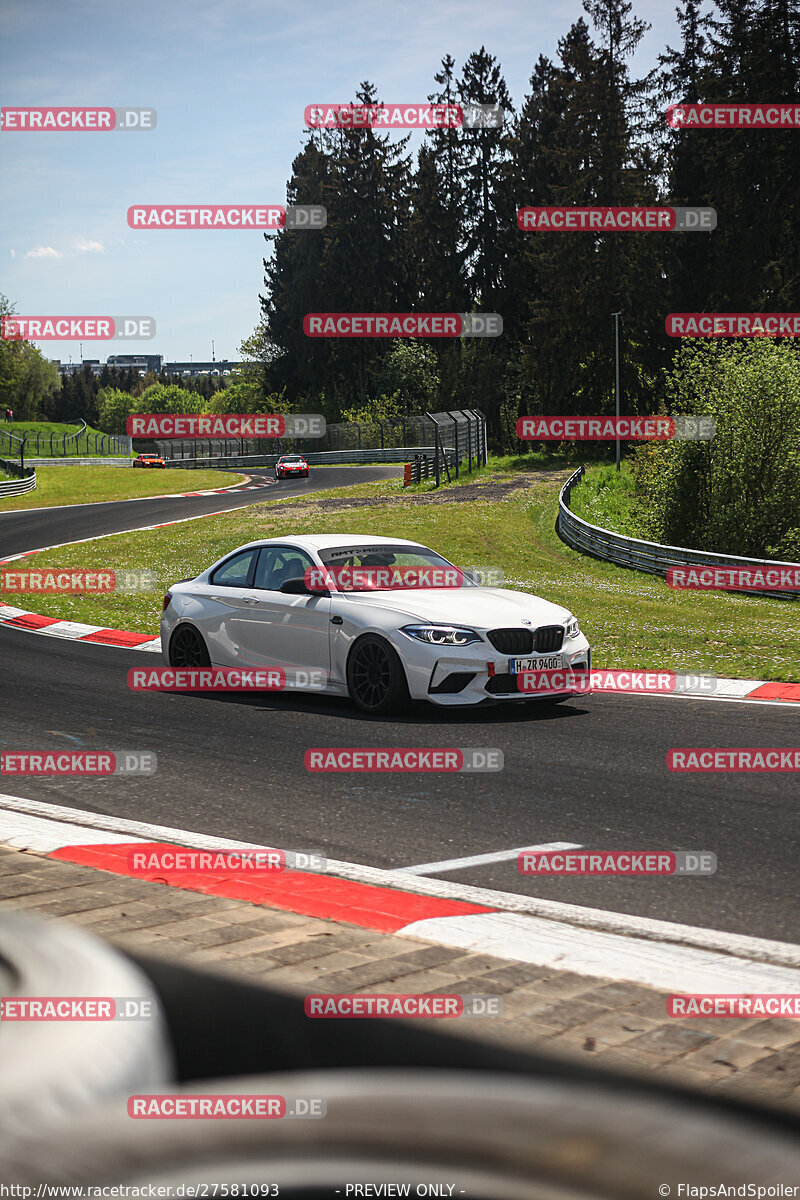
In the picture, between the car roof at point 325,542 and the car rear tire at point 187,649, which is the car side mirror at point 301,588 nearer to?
the car roof at point 325,542

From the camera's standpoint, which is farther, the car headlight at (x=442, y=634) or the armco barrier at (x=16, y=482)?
the armco barrier at (x=16, y=482)

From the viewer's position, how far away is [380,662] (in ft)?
33.6

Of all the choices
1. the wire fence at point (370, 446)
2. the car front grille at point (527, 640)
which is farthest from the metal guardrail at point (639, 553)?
the wire fence at point (370, 446)

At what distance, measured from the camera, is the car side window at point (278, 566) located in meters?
11.4

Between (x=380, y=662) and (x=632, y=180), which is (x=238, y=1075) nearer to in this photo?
(x=380, y=662)

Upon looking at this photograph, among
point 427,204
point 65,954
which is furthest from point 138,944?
point 427,204

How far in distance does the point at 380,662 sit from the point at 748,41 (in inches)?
2229

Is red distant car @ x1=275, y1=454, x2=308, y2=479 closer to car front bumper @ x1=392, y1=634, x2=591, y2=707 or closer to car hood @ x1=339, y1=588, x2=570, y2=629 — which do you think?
car hood @ x1=339, y1=588, x2=570, y2=629

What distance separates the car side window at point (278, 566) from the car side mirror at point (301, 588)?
0.81 feet

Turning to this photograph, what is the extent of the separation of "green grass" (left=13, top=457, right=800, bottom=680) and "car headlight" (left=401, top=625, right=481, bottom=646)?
13.0 feet

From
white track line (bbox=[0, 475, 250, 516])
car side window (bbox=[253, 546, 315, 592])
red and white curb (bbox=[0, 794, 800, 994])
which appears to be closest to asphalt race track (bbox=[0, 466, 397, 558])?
white track line (bbox=[0, 475, 250, 516])

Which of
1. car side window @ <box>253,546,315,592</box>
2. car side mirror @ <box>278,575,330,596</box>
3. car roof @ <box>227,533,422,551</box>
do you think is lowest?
car side mirror @ <box>278,575,330,596</box>

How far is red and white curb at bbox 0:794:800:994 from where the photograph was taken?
4.10 m

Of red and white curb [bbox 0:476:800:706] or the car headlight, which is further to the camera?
red and white curb [bbox 0:476:800:706]
